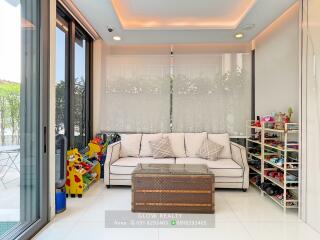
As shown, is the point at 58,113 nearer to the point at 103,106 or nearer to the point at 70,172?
the point at 70,172

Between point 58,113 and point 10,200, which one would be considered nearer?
point 10,200

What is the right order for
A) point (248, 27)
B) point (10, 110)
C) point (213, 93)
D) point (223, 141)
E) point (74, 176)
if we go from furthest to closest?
point (213, 93)
point (223, 141)
point (248, 27)
point (74, 176)
point (10, 110)

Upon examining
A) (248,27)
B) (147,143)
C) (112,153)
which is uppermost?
(248,27)

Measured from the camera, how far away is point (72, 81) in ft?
13.0

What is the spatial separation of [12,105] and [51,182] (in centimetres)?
103

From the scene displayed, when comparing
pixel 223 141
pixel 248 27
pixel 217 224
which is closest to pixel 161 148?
pixel 223 141

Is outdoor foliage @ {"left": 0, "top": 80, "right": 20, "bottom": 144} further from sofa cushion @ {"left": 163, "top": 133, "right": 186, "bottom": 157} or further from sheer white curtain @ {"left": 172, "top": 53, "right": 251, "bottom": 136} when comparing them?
sheer white curtain @ {"left": 172, "top": 53, "right": 251, "bottom": 136}

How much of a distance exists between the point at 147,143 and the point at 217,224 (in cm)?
211

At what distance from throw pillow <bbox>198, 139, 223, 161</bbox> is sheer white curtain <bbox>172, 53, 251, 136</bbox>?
22.5 inches

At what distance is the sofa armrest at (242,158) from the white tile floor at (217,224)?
0.35 m

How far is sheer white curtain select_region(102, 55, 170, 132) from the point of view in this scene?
190 inches

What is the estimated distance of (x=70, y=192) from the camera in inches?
136

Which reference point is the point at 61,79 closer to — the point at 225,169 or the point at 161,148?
the point at 161,148

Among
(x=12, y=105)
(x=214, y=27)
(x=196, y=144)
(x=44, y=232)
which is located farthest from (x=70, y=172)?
(x=214, y=27)
